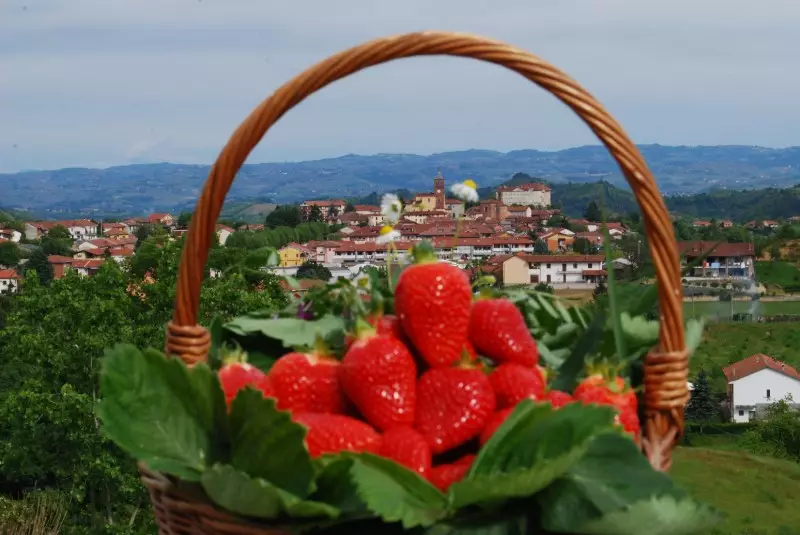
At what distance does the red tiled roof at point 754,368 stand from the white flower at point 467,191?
26.5m

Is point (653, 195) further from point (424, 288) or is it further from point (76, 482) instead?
point (76, 482)

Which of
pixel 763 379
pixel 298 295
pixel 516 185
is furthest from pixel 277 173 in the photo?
pixel 298 295

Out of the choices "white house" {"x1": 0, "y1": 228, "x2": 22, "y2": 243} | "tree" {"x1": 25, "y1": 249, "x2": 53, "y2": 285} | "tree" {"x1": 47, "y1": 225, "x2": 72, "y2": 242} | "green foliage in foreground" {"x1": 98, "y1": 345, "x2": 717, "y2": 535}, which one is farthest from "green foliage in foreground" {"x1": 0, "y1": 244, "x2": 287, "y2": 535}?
"white house" {"x1": 0, "y1": 228, "x2": 22, "y2": 243}

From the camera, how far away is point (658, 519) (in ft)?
2.67

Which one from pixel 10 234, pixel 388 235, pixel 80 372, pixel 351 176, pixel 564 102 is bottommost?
pixel 10 234

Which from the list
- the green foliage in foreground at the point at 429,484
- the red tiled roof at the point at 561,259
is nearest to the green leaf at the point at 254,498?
the green foliage in foreground at the point at 429,484

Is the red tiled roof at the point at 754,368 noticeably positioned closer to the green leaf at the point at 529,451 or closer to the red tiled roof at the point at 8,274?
the red tiled roof at the point at 8,274

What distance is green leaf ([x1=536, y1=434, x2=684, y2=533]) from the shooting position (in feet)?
2.75

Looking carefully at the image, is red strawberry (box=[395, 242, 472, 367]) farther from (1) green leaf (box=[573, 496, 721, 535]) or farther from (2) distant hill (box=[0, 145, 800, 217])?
(2) distant hill (box=[0, 145, 800, 217])

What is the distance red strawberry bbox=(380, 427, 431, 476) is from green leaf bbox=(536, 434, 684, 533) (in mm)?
120

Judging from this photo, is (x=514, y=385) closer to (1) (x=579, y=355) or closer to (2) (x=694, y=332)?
(1) (x=579, y=355)

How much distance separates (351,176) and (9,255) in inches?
1675

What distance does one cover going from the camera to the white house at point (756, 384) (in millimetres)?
26094

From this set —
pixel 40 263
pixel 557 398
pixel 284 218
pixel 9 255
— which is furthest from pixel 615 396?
pixel 9 255
